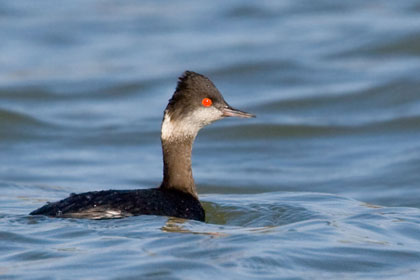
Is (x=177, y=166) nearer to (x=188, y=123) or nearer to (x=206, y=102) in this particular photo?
(x=188, y=123)

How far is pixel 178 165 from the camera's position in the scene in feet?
31.8

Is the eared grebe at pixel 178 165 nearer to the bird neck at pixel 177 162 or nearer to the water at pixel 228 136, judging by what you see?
the bird neck at pixel 177 162

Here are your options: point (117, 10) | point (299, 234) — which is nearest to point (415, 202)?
point (299, 234)

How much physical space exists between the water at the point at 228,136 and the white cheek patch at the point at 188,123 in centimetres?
89

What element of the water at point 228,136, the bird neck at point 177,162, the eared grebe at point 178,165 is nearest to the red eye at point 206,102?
the eared grebe at point 178,165

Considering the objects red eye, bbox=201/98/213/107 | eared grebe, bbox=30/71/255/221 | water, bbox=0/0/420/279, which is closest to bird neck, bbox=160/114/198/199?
eared grebe, bbox=30/71/255/221

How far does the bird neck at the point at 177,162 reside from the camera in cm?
967

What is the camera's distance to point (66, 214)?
338 inches

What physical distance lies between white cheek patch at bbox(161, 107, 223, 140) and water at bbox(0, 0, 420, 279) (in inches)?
34.9

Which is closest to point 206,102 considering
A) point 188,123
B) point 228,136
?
point 188,123

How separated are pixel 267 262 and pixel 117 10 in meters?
17.2

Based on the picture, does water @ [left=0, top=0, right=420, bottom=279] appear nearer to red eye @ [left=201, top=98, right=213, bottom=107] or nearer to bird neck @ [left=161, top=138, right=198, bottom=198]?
bird neck @ [left=161, top=138, right=198, bottom=198]

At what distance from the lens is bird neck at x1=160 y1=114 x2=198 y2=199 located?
381 inches

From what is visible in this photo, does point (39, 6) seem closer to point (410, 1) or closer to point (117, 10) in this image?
point (117, 10)
